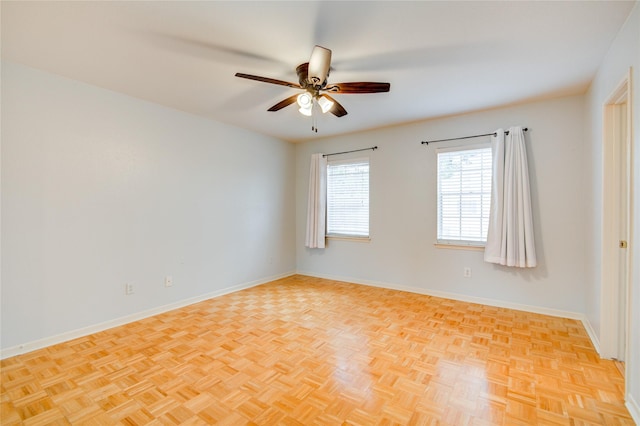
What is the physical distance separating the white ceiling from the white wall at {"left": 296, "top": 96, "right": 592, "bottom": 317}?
495 millimetres

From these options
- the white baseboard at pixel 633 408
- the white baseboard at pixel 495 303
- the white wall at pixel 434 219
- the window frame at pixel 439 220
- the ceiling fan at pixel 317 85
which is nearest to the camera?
the white baseboard at pixel 633 408

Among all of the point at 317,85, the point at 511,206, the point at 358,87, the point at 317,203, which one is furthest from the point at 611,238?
the point at 317,203

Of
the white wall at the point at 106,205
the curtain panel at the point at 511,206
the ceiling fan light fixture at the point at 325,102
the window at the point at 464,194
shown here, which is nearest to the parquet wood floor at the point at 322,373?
the white wall at the point at 106,205

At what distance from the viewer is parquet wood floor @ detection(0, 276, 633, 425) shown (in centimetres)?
175

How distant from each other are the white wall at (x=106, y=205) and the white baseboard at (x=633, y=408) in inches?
163

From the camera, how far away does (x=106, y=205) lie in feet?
10.0

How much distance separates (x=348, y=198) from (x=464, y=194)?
1.82 meters

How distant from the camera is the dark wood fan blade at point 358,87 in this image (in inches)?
90.9

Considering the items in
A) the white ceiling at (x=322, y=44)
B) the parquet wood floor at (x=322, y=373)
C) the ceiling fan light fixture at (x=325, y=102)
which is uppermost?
the white ceiling at (x=322, y=44)

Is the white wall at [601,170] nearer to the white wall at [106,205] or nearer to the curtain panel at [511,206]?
the curtain panel at [511,206]

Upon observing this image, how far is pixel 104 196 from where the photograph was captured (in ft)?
9.98

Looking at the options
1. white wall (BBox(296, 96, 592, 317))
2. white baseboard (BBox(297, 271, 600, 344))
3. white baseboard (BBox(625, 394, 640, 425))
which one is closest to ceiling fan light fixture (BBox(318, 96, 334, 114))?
white wall (BBox(296, 96, 592, 317))

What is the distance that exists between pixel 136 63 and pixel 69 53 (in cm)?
47

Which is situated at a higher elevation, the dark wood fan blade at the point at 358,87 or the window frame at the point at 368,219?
the dark wood fan blade at the point at 358,87
